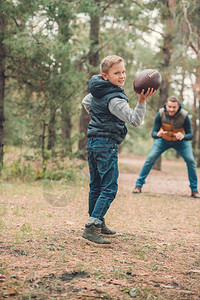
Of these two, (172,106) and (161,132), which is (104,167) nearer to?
(161,132)

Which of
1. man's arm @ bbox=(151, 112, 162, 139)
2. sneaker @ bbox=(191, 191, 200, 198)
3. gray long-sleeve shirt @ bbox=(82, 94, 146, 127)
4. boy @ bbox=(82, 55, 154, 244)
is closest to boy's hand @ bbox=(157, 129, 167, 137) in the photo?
man's arm @ bbox=(151, 112, 162, 139)

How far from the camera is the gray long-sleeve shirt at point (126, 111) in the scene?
3.67 metres

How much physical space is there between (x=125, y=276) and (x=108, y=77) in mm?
2110

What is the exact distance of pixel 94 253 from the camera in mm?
3691

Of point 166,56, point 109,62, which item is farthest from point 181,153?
point 166,56

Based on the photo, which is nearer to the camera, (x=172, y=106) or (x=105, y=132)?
(x=105, y=132)

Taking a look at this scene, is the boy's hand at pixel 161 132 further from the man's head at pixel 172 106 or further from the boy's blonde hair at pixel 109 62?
the boy's blonde hair at pixel 109 62

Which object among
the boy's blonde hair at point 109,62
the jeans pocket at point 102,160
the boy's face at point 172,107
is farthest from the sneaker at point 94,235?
the boy's face at point 172,107

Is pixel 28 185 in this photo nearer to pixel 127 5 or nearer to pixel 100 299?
pixel 100 299

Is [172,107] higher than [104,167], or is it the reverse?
[172,107]

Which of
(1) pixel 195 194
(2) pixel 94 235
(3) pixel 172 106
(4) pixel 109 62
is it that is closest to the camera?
(4) pixel 109 62

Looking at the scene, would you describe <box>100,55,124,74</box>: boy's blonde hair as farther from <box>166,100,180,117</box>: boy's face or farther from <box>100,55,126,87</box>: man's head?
<box>166,100,180,117</box>: boy's face

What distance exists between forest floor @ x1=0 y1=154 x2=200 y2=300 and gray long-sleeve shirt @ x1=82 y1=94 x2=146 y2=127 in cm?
139

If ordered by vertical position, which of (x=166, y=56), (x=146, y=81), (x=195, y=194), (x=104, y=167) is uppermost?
(x=166, y=56)
